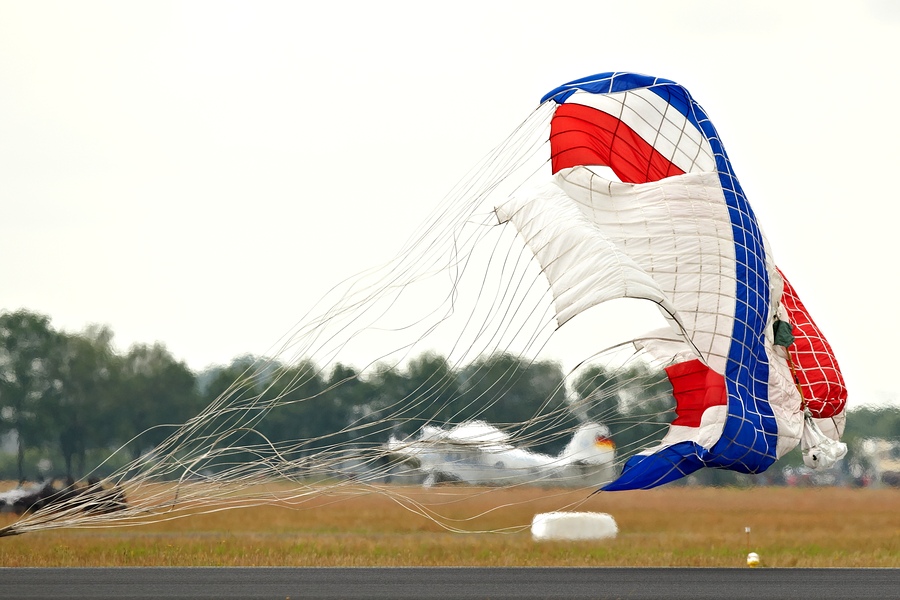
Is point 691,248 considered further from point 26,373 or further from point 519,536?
point 26,373

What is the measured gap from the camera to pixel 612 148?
1238 centimetres

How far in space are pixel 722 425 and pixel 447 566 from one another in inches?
215

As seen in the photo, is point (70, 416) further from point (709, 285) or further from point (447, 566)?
point (709, 285)

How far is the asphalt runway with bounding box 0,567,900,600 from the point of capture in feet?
39.6

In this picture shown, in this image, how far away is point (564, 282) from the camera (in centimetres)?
1037

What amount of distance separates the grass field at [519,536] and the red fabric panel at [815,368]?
13.1 feet

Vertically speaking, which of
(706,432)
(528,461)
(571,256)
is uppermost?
(571,256)

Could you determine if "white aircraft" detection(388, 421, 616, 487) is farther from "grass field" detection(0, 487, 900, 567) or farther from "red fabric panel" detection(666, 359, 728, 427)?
"red fabric panel" detection(666, 359, 728, 427)

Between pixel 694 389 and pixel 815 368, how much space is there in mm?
1296

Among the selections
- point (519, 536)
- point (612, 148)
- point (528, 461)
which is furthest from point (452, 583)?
point (528, 461)

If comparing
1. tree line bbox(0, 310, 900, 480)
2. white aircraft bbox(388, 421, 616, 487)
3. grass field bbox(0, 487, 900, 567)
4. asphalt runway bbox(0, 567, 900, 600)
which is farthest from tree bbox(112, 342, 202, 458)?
asphalt runway bbox(0, 567, 900, 600)

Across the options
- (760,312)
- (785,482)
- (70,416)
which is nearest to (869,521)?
(785,482)

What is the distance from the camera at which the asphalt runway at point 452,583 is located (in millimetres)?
12070

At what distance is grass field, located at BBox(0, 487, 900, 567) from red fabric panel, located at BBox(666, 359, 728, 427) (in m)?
3.26
